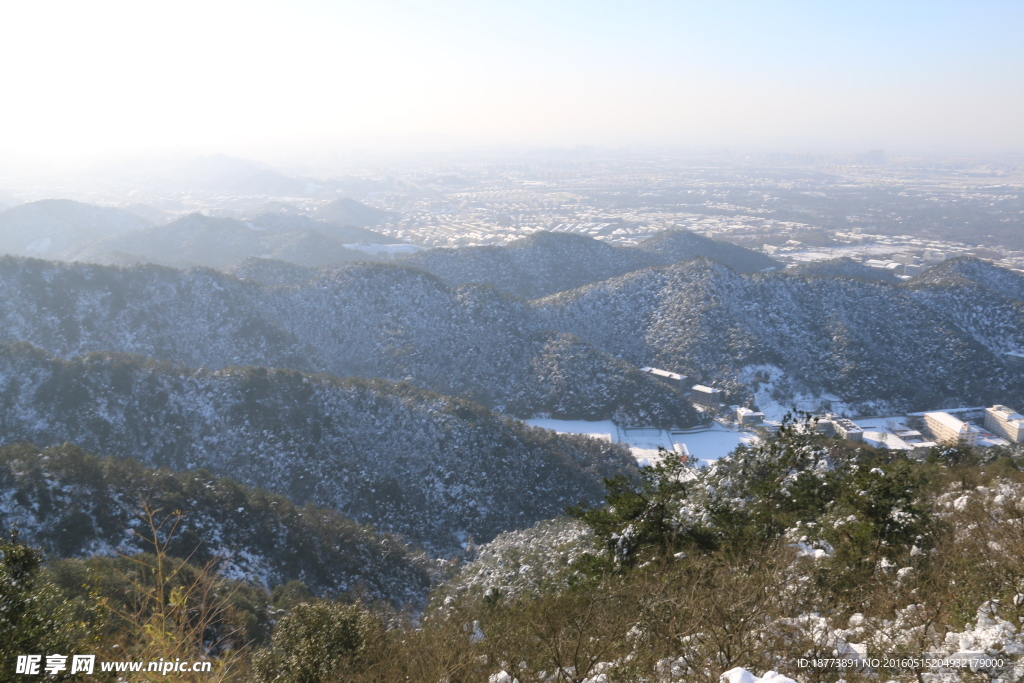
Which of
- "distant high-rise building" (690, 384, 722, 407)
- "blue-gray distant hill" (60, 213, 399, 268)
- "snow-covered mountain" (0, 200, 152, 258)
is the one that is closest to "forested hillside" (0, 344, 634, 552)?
"distant high-rise building" (690, 384, 722, 407)

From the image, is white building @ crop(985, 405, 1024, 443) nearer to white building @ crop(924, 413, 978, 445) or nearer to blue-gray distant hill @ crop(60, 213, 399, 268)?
white building @ crop(924, 413, 978, 445)

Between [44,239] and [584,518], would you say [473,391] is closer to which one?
[584,518]

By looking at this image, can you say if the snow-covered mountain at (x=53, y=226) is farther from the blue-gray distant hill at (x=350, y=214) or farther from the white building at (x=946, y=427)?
the white building at (x=946, y=427)

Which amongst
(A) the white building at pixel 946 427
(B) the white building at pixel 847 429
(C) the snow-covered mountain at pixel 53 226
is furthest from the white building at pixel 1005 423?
(C) the snow-covered mountain at pixel 53 226

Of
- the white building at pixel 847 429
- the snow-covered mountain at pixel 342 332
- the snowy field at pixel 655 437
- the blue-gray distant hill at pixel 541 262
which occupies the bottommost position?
the snowy field at pixel 655 437

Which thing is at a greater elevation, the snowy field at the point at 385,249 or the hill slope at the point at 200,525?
the snowy field at the point at 385,249

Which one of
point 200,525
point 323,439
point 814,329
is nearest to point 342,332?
point 323,439

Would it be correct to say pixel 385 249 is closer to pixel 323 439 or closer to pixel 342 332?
pixel 342 332
